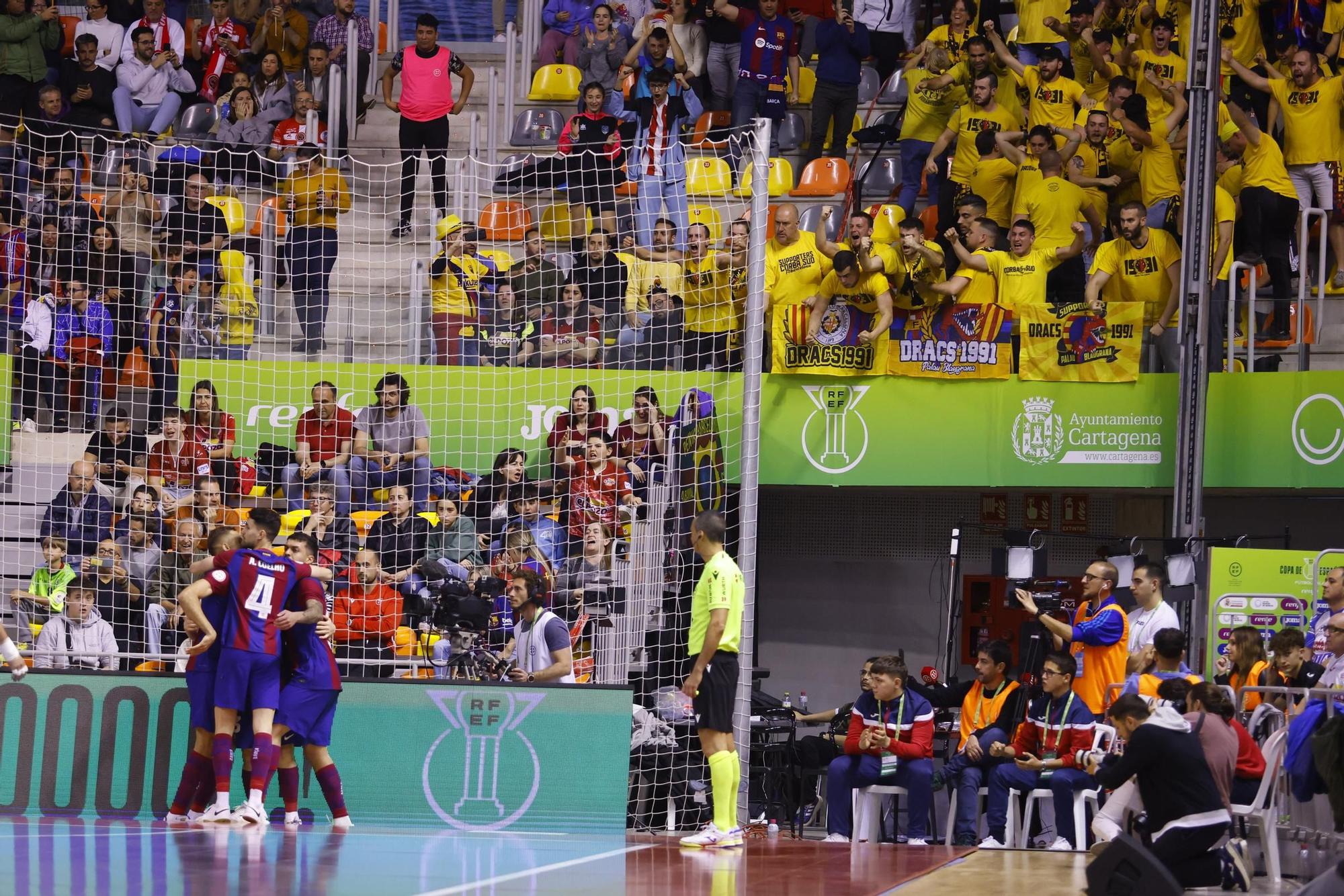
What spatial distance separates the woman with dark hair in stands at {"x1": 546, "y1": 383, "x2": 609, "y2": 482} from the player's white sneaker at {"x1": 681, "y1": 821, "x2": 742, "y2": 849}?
14.4 ft

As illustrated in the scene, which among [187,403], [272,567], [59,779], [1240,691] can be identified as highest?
[187,403]

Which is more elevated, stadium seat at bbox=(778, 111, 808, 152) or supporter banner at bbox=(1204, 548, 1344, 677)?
Result: stadium seat at bbox=(778, 111, 808, 152)

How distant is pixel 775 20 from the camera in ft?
57.7

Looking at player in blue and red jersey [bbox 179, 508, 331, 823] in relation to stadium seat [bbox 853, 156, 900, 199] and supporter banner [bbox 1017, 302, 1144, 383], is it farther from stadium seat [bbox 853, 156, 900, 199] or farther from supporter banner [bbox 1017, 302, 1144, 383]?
stadium seat [bbox 853, 156, 900, 199]

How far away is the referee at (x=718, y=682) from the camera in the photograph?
32.4ft

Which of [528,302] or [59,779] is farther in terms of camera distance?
[528,302]

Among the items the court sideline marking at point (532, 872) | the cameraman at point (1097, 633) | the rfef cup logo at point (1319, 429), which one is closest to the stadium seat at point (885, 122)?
the rfef cup logo at point (1319, 429)

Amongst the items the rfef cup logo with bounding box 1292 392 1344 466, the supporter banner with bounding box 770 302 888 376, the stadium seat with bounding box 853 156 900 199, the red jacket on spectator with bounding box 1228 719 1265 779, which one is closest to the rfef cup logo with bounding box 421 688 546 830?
the red jacket on spectator with bounding box 1228 719 1265 779

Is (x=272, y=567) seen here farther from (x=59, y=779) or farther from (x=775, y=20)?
(x=775, y=20)

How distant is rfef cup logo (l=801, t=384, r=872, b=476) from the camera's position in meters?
14.8

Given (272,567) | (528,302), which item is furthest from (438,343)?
(272,567)

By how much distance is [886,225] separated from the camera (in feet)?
52.3

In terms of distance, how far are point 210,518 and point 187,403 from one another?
4.13 feet

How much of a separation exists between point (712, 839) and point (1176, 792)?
2.87 meters
